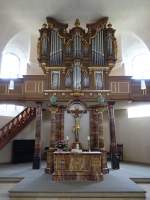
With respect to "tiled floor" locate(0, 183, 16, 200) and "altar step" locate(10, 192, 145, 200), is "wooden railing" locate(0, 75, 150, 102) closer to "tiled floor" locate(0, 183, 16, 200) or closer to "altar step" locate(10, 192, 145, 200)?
"tiled floor" locate(0, 183, 16, 200)

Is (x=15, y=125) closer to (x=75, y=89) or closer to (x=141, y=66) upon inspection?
(x=75, y=89)

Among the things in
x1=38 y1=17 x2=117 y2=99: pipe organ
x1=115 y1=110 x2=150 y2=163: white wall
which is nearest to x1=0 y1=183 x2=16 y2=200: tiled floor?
x1=38 y1=17 x2=117 y2=99: pipe organ

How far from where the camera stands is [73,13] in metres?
10.6


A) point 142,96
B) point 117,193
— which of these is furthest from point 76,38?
point 117,193

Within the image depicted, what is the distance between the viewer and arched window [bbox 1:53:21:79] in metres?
12.5

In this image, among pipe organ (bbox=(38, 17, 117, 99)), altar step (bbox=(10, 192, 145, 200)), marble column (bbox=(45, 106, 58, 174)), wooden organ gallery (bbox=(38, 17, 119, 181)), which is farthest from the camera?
pipe organ (bbox=(38, 17, 117, 99))

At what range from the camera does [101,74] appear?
9.85 m

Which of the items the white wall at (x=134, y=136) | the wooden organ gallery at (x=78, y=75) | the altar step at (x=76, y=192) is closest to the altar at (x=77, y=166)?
the altar step at (x=76, y=192)

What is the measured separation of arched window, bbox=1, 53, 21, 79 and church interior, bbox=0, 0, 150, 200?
0.06 metres

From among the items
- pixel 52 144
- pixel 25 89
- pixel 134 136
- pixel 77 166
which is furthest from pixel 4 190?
pixel 134 136

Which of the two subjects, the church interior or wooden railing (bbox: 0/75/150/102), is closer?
the church interior

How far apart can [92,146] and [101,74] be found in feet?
10.9

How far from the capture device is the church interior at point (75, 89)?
299 inches

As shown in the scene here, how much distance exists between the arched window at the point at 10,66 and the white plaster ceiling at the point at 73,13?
5.06ft
